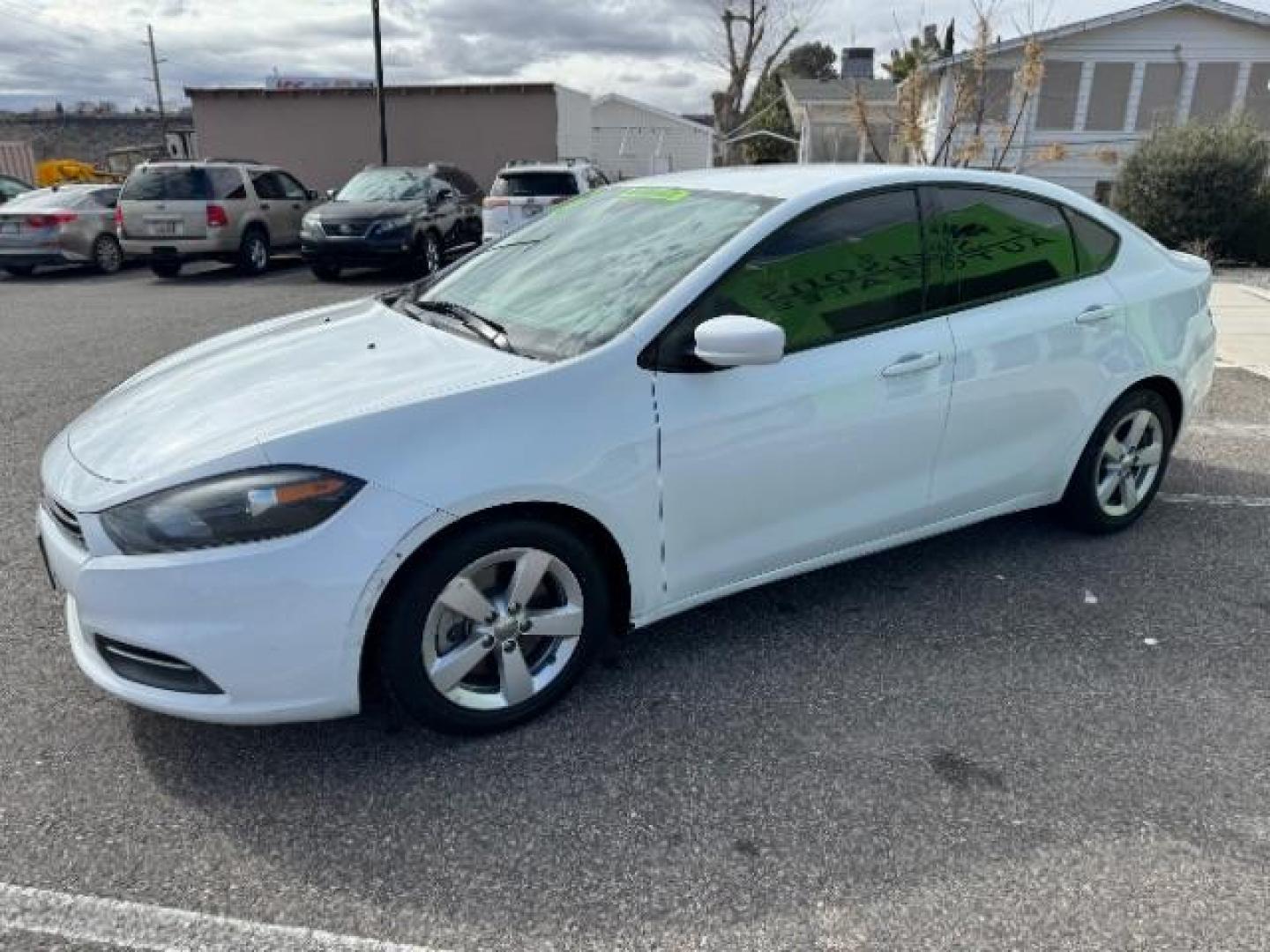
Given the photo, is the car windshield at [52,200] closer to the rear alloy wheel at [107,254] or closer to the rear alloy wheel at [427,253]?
the rear alloy wheel at [107,254]

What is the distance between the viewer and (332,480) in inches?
92.7

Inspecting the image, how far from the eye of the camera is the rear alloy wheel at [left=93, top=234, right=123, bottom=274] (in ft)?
48.4

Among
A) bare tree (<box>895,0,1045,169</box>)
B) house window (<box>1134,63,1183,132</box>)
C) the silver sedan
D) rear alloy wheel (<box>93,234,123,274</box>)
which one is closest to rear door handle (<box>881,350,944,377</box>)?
bare tree (<box>895,0,1045,169</box>)

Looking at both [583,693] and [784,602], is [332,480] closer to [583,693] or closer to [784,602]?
[583,693]

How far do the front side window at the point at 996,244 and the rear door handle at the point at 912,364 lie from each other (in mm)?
253

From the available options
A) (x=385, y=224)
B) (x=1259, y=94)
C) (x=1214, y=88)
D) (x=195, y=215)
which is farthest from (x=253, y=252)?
(x=1259, y=94)

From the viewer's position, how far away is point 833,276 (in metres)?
3.14

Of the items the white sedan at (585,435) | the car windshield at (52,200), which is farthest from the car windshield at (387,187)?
the white sedan at (585,435)

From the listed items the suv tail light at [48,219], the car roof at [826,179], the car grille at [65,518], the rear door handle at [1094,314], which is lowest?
the suv tail light at [48,219]

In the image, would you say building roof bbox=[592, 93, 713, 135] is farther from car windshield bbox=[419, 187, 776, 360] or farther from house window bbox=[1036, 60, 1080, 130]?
car windshield bbox=[419, 187, 776, 360]

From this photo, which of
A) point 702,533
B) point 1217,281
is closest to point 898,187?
point 702,533

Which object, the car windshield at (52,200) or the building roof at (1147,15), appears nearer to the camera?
the car windshield at (52,200)

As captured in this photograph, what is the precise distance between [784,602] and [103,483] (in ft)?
7.55

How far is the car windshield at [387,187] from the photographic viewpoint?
14055mm
